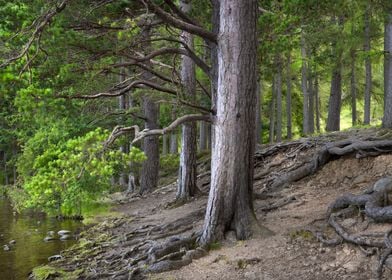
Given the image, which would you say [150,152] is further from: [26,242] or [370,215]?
[370,215]

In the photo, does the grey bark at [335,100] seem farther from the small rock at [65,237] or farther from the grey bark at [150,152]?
the small rock at [65,237]

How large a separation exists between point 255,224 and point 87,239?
5.96 meters

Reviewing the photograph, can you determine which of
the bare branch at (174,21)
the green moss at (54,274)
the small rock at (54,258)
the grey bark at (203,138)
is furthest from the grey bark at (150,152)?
the bare branch at (174,21)

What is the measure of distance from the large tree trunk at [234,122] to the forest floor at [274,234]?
45 centimetres

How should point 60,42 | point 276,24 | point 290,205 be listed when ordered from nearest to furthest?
1. point 60,42
2. point 290,205
3. point 276,24

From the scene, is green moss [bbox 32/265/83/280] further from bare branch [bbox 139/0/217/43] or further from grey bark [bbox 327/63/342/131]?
grey bark [bbox 327/63/342/131]

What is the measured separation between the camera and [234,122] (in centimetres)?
765

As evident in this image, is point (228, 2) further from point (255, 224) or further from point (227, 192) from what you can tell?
point (255, 224)

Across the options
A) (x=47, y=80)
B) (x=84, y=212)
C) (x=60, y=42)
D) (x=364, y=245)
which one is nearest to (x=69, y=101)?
(x=47, y=80)

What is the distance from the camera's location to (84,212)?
55.9 feet

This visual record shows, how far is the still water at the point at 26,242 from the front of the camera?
982cm

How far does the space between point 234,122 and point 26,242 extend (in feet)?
26.7

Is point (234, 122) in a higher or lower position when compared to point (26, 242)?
higher

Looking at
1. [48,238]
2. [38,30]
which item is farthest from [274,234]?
[48,238]
